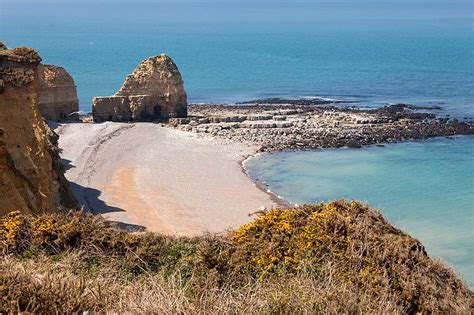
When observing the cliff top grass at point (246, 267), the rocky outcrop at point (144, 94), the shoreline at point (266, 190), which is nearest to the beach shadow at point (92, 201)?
the shoreline at point (266, 190)

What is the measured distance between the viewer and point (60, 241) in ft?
31.0

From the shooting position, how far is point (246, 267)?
8969mm

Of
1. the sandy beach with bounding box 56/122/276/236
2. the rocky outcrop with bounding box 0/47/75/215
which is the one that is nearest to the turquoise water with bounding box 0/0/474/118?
the sandy beach with bounding box 56/122/276/236

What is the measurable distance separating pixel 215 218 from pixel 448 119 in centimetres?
3215

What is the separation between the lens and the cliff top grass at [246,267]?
6.73 m

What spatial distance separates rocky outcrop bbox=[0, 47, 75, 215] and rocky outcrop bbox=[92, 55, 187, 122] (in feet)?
97.9

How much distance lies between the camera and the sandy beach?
2709 centimetres

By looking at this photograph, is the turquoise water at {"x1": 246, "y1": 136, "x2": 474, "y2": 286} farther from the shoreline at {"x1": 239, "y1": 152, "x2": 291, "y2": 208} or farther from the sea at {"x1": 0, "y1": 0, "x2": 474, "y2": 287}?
the shoreline at {"x1": 239, "y1": 152, "x2": 291, "y2": 208}

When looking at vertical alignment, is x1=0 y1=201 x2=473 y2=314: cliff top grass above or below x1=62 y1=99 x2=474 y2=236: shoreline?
above

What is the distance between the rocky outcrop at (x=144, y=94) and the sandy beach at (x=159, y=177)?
2.20 m

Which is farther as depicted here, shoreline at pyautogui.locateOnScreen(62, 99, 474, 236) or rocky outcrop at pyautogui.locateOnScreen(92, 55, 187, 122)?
rocky outcrop at pyautogui.locateOnScreen(92, 55, 187, 122)

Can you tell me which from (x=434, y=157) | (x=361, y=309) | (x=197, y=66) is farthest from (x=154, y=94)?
(x=197, y=66)

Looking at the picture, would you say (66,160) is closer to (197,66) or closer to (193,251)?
(193,251)

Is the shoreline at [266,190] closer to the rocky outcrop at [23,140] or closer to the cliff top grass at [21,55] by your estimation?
the rocky outcrop at [23,140]
